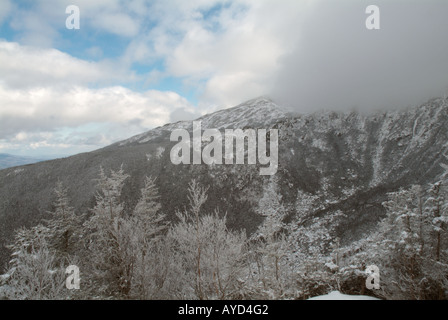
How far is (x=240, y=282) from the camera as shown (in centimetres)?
1470

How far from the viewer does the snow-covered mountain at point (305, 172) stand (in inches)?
1735

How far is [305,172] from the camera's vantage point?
53.3 m

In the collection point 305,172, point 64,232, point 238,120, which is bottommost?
point 64,232

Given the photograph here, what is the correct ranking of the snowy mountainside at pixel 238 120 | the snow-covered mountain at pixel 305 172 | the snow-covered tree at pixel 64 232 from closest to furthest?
the snow-covered tree at pixel 64 232 < the snow-covered mountain at pixel 305 172 < the snowy mountainside at pixel 238 120

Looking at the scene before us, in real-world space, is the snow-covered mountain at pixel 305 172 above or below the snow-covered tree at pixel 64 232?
above

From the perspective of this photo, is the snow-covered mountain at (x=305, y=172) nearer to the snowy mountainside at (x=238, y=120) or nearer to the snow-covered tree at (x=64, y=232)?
the snow-covered tree at (x=64, y=232)

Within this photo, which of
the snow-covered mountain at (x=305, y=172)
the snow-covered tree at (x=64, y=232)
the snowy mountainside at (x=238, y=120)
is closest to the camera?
the snow-covered tree at (x=64, y=232)

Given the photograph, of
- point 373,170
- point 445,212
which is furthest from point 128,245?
point 373,170

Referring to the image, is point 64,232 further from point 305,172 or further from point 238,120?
point 238,120

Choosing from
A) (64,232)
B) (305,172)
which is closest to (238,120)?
(305,172)

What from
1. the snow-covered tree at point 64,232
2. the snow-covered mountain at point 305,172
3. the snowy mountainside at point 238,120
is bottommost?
the snow-covered tree at point 64,232

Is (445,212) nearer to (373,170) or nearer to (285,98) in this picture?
(373,170)

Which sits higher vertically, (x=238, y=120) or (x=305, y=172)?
(x=238, y=120)

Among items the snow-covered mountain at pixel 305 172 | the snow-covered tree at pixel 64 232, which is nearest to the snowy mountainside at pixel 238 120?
the snow-covered mountain at pixel 305 172
